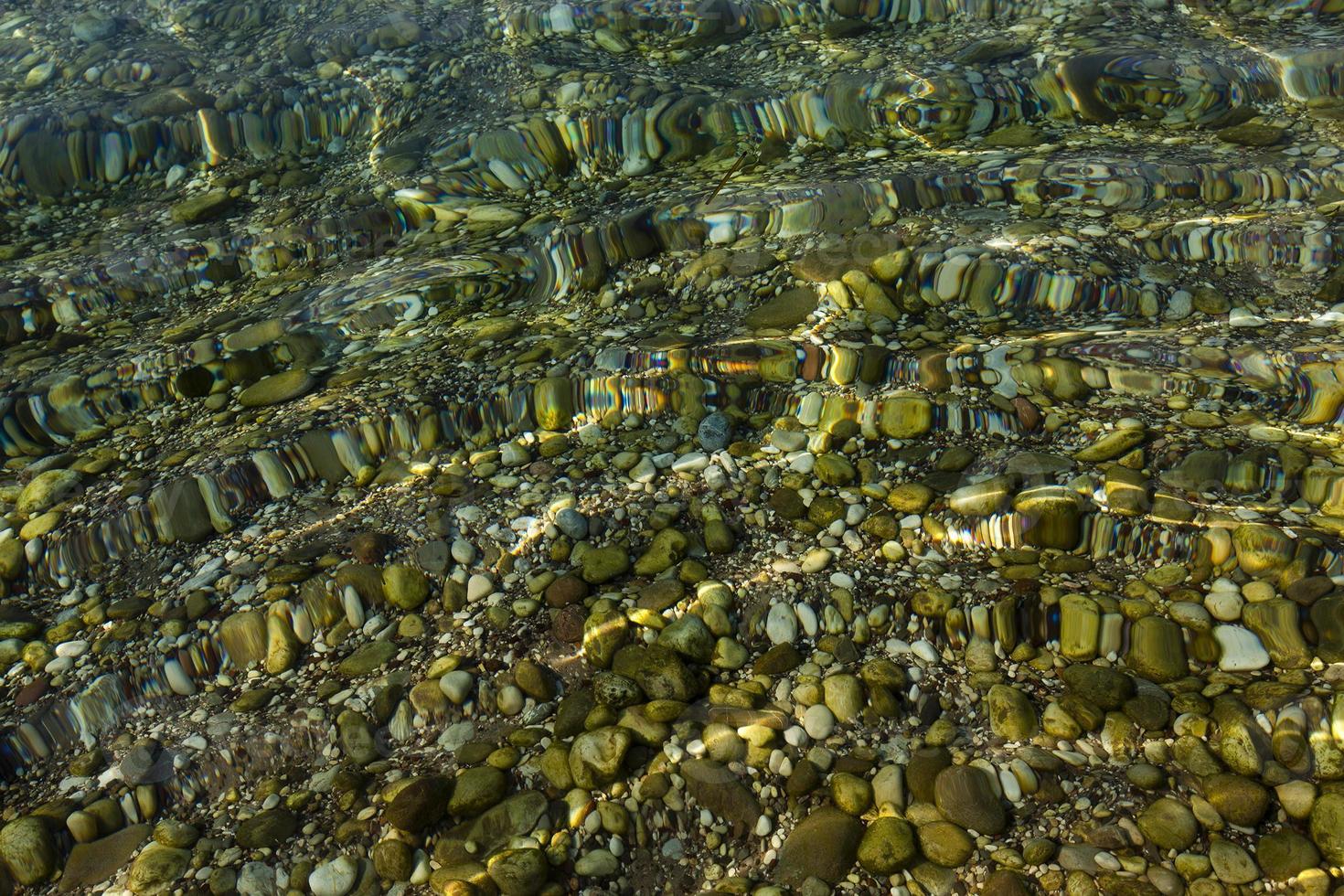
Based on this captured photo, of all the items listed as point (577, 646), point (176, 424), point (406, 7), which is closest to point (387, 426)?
point (176, 424)

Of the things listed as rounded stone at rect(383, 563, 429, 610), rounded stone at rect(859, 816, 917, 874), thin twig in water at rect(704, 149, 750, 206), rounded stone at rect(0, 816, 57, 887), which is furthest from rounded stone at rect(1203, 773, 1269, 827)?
thin twig in water at rect(704, 149, 750, 206)

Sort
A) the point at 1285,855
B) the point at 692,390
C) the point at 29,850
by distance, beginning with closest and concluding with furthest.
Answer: the point at 1285,855
the point at 29,850
the point at 692,390

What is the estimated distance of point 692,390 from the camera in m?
2.98

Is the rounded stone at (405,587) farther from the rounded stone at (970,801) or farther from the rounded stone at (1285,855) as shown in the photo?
the rounded stone at (1285,855)

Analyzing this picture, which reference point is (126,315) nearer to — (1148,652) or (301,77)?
(301,77)

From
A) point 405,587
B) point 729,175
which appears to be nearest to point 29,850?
point 405,587

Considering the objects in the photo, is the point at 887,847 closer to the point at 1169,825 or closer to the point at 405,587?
the point at 1169,825

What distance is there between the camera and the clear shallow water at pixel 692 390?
2152 mm

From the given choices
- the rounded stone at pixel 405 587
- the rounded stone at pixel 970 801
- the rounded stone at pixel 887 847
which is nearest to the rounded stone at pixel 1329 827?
the rounded stone at pixel 970 801

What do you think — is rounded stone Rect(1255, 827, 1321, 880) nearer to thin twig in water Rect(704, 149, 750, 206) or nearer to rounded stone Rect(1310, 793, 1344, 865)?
rounded stone Rect(1310, 793, 1344, 865)

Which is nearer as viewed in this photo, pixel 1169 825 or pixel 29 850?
pixel 1169 825

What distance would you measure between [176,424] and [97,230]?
59.7 inches

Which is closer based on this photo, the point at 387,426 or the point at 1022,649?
the point at 1022,649

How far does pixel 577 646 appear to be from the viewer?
2311 mm
